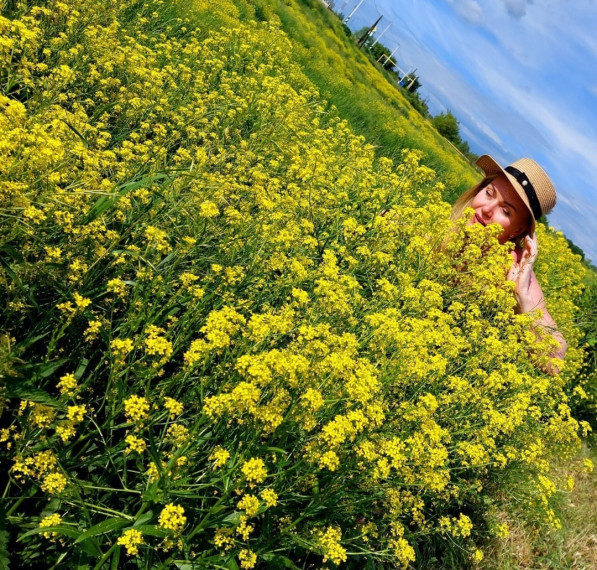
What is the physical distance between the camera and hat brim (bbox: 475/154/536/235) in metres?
4.80

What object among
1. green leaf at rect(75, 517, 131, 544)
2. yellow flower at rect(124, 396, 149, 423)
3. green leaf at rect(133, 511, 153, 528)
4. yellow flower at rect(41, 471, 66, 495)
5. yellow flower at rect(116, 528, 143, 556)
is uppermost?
yellow flower at rect(124, 396, 149, 423)

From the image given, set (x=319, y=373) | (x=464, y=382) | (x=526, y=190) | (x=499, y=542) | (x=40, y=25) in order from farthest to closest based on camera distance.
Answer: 1. (x=526, y=190)
2. (x=40, y=25)
3. (x=499, y=542)
4. (x=464, y=382)
5. (x=319, y=373)

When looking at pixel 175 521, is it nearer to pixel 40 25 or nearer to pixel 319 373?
pixel 319 373

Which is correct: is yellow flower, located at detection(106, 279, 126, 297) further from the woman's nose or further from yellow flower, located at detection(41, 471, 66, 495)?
the woman's nose

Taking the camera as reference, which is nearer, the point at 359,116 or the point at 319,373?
the point at 319,373

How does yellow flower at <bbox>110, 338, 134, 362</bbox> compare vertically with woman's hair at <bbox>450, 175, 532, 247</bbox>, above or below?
below

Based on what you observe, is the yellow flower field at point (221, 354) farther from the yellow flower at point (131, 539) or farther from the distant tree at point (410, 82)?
the distant tree at point (410, 82)

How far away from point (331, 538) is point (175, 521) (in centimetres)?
76

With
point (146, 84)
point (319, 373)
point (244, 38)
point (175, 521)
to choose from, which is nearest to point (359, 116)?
point (244, 38)

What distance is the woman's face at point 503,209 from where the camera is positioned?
194 inches

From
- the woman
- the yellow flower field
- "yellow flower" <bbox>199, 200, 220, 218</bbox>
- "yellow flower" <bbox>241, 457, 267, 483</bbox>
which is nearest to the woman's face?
the woman

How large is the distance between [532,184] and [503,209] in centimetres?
35

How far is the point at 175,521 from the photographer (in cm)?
163

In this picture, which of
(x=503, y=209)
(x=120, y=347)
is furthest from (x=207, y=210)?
(x=503, y=209)
